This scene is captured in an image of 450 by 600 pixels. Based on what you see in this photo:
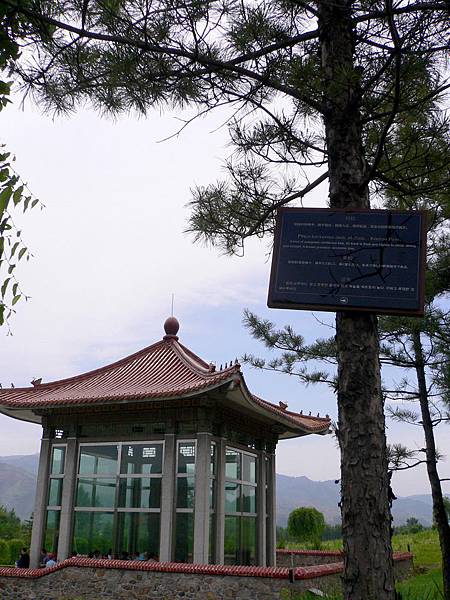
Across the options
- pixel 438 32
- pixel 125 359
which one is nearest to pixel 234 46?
pixel 438 32

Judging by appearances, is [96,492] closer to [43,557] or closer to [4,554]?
[43,557]

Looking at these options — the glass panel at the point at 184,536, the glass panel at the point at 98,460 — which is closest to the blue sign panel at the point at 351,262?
the glass panel at the point at 184,536

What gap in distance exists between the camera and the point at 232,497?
10.7m

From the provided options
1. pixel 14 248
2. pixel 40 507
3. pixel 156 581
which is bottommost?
pixel 156 581

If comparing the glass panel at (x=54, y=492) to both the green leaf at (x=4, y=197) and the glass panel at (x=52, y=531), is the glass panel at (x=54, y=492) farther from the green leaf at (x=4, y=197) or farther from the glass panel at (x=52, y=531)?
the green leaf at (x=4, y=197)

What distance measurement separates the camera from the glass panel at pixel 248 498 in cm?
1110

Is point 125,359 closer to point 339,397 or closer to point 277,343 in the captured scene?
point 277,343

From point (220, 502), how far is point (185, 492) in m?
0.64

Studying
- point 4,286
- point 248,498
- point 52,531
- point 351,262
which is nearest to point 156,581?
point 52,531

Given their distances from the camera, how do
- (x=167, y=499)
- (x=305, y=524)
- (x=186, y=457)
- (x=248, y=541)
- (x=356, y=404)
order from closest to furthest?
1. (x=356, y=404)
2. (x=167, y=499)
3. (x=186, y=457)
4. (x=248, y=541)
5. (x=305, y=524)

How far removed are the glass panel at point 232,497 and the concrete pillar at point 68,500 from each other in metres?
2.56

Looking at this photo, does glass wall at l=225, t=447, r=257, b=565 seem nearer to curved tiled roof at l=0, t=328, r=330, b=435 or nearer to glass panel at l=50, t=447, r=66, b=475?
curved tiled roof at l=0, t=328, r=330, b=435

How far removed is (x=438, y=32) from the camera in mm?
3822

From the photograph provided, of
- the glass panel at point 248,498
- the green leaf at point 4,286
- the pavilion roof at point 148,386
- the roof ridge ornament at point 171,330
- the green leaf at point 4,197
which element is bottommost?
the glass panel at point 248,498
